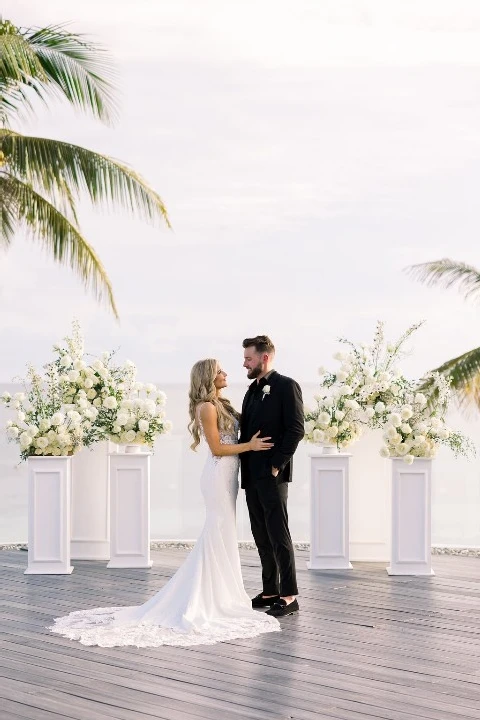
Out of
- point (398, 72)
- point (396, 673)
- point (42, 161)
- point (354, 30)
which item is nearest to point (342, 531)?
point (396, 673)

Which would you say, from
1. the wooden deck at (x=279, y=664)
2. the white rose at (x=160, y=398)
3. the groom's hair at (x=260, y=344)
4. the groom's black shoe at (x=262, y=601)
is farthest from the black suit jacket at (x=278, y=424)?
the white rose at (x=160, y=398)

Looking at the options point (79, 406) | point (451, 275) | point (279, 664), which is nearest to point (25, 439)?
point (79, 406)

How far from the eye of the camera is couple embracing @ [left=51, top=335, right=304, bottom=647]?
6.88 m

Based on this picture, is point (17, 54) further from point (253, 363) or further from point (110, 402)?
point (253, 363)

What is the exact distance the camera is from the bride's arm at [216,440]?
23.1 feet

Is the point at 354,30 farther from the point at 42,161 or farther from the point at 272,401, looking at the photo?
the point at 272,401

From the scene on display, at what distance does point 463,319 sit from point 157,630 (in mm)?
28801

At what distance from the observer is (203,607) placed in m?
6.85

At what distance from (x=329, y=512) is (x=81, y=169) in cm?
418

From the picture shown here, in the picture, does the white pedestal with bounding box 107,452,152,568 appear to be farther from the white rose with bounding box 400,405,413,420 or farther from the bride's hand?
the bride's hand

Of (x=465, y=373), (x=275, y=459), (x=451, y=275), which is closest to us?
(x=275, y=459)

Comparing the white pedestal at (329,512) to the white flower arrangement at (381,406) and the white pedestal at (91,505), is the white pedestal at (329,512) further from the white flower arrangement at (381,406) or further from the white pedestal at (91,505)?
the white pedestal at (91,505)

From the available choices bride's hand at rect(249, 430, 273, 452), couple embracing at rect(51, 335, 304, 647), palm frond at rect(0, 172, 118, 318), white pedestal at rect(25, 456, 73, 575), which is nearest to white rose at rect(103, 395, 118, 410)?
white pedestal at rect(25, 456, 73, 575)

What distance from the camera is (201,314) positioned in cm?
4166
